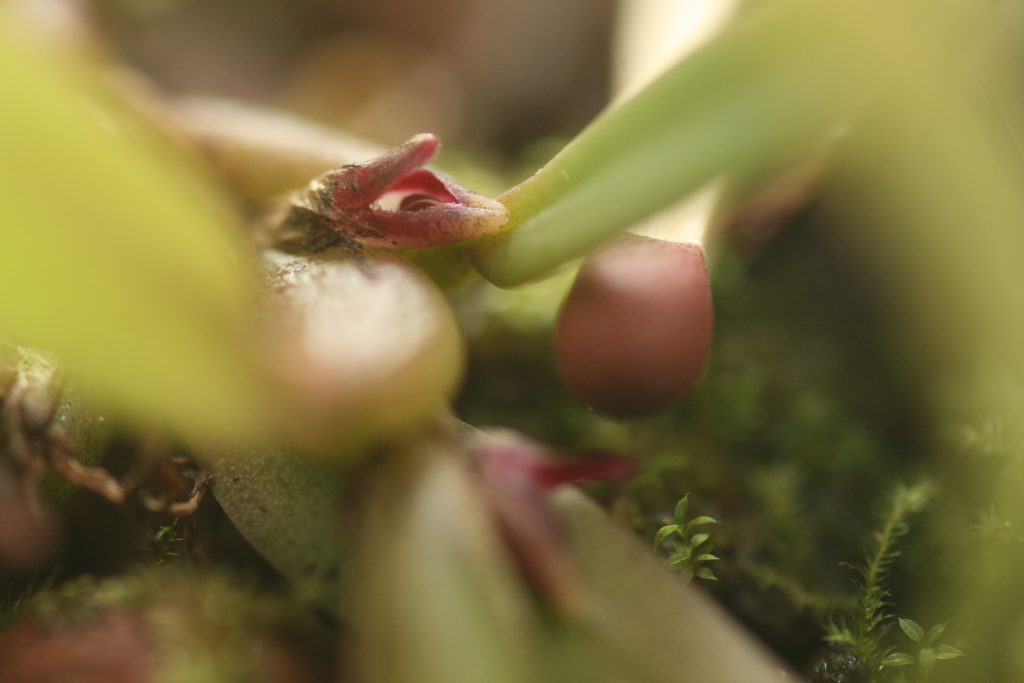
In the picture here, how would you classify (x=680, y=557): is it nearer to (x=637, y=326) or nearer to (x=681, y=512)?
(x=681, y=512)

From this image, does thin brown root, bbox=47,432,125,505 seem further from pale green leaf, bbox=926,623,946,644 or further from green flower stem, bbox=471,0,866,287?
pale green leaf, bbox=926,623,946,644

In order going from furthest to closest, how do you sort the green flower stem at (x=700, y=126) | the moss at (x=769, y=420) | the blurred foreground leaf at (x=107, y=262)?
1. the moss at (x=769, y=420)
2. the green flower stem at (x=700, y=126)
3. the blurred foreground leaf at (x=107, y=262)

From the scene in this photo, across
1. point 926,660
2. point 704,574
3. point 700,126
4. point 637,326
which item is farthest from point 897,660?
point 700,126

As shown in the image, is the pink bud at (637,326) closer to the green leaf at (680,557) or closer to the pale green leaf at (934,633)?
the green leaf at (680,557)

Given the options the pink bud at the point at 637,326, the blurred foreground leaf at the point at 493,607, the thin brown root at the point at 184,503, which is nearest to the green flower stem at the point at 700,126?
the pink bud at the point at 637,326

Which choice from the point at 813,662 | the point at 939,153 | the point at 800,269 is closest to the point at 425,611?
the point at 813,662

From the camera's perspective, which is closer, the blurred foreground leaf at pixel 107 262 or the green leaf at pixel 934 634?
the blurred foreground leaf at pixel 107 262

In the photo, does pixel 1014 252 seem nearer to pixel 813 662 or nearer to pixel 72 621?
pixel 813 662

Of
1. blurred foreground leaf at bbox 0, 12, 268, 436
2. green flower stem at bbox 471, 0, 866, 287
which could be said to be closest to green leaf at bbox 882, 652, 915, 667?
green flower stem at bbox 471, 0, 866, 287
